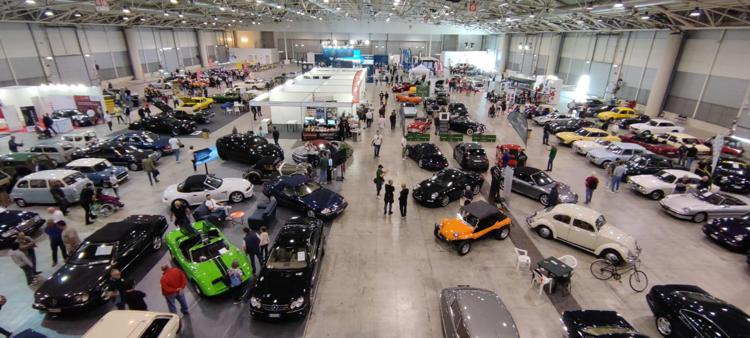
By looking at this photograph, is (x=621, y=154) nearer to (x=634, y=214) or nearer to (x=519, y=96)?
(x=634, y=214)

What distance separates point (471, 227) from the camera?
9.89 metres

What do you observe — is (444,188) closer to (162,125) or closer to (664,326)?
(664,326)

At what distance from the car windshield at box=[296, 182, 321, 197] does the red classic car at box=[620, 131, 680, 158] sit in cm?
1793

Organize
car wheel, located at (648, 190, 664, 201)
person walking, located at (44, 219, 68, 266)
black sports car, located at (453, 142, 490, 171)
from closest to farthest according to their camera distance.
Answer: person walking, located at (44, 219, 68, 266) < car wheel, located at (648, 190, 664, 201) < black sports car, located at (453, 142, 490, 171)

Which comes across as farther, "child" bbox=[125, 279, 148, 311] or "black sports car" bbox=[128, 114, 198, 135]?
"black sports car" bbox=[128, 114, 198, 135]

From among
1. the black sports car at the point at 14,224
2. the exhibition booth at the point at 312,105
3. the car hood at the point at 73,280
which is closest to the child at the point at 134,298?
the car hood at the point at 73,280

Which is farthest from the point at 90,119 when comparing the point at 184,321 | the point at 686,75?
the point at 686,75

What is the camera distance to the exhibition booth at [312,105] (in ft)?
64.8

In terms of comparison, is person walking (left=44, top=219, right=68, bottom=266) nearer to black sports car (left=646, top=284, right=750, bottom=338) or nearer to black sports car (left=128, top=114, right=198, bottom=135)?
black sports car (left=128, top=114, right=198, bottom=135)

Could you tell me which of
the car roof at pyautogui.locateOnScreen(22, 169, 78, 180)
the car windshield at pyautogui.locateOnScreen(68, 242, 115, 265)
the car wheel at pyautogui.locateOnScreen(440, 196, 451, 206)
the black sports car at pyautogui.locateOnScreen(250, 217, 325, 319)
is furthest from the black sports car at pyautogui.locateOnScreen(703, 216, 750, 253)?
the car roof at pyautogui.locateOnScreen(22, 169, 78, 180)

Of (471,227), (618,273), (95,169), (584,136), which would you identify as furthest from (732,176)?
(95,169)

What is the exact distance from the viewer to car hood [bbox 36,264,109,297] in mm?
7129

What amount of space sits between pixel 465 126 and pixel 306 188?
13.6 m

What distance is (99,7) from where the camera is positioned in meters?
17.9
